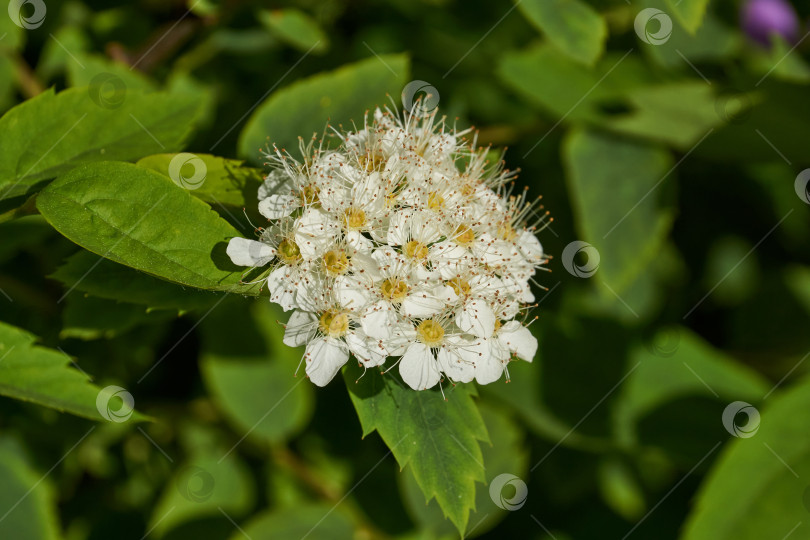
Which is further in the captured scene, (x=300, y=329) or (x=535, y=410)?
(x=535, y=410)

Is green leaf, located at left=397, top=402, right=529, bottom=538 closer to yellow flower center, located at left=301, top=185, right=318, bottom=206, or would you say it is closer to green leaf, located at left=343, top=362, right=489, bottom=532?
green leaf, located at left=343, top=362, right=489, bottom=532

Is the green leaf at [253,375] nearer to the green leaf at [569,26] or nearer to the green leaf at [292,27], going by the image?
the green leaf at [292,27]

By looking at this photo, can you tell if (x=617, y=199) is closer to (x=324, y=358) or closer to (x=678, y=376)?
(x=678, y=376)

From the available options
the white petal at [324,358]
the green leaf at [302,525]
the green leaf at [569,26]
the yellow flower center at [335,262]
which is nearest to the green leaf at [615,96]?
the green leaf at [569,26]

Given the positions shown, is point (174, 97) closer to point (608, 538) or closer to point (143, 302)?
point (143, 302)

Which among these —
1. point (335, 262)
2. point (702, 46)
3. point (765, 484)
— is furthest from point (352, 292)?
point (702, 46)

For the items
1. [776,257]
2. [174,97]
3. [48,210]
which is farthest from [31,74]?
[776,257]
